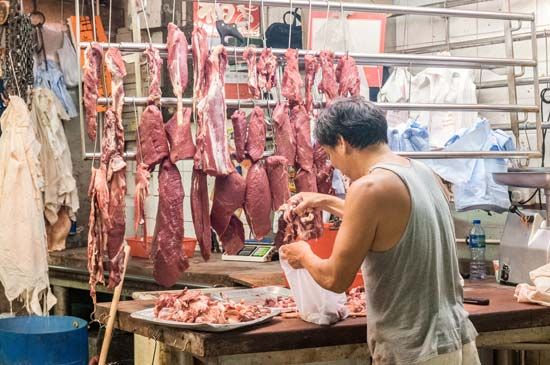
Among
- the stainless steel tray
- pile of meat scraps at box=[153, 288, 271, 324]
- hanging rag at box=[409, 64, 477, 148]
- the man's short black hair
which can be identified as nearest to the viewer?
the man's short black hair

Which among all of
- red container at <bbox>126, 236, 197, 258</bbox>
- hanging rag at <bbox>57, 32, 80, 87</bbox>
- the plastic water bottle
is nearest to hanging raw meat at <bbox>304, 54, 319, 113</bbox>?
the plastic water bottle

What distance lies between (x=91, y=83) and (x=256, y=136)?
0.94 m

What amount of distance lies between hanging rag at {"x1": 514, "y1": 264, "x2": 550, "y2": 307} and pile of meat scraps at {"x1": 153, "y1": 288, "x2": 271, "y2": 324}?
1545 mm

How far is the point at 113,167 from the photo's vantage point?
3871 millimetres

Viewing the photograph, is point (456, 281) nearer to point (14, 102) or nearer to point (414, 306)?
point (414, 306)

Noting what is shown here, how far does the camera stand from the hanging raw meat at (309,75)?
174 inches

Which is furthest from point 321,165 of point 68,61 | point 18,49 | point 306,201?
point 68,61

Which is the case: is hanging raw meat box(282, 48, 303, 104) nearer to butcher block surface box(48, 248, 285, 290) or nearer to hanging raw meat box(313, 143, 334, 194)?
hanging raw meat box(313, 143, 334, 194)

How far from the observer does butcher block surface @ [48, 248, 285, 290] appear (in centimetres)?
529

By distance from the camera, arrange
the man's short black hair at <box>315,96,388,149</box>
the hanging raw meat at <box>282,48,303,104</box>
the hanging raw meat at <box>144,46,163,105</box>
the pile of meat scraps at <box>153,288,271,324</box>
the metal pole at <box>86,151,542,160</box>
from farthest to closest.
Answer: the metal pole at <box>86,151,542,160</box>
the hanging raw meat at <box>282,48,303,104</box>
the hanging raw meat at <box>144,46,163,105</box>
the pile of meat scraps at <box>153,288,271,324</box>
the man's short black hair at <box>315,96,388,149</box>

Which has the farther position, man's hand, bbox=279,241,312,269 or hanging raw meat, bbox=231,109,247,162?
hanging raw meat, bbox=231,109,247,162

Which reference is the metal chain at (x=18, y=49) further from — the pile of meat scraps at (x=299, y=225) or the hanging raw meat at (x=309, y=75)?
the pile of meat scraps at (x=299, y=225)

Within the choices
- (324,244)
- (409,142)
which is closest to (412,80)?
(409,142)

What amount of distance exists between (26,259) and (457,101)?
12.0ft
